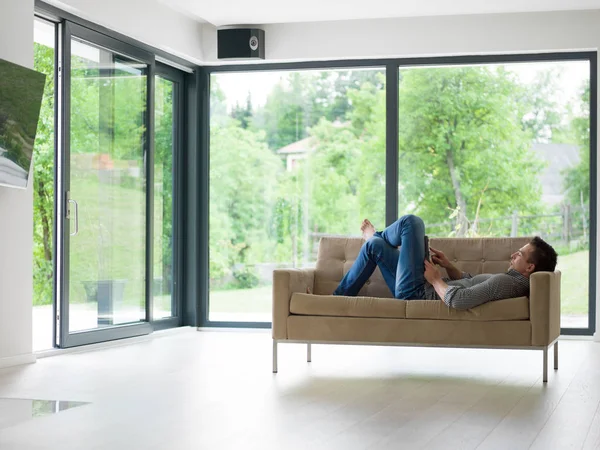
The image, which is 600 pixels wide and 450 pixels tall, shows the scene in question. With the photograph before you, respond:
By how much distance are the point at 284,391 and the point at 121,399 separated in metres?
0.82

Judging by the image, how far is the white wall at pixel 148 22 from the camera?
6213 mm

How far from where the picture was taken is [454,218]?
7508 mm

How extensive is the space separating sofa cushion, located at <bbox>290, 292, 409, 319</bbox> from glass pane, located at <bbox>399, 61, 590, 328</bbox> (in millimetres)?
2625

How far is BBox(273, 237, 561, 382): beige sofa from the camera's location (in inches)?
191

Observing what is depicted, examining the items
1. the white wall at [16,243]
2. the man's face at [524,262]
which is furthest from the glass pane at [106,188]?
the man's face at [524,262]

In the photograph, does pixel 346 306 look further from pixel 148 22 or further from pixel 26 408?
pixel 148 22

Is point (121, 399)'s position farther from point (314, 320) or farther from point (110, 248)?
point (110, 248)

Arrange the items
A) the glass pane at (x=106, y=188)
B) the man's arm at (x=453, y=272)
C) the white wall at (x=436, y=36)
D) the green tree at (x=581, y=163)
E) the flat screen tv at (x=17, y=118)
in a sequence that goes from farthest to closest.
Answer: the green tree at (x=581, y=163) → the white wall at (x=436, y=36) → the glass pane at (x=106, y=188) → the man's arm at (x=453, y=272) → the flat screen tv at (x=17, y=118)

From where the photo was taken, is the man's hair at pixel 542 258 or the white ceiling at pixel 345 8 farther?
the white ceiling at pixel 345 8

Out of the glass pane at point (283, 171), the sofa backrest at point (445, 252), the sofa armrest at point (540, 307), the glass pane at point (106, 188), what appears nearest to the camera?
the sofa armrest at point (540, 307)

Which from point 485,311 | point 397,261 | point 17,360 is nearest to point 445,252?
point 397,261

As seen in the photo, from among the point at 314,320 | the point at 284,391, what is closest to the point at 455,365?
the point at 314,320

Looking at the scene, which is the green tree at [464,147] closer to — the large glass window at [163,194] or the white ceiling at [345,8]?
the white ceiling at [345,8]

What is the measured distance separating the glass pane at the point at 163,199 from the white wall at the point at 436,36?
1.01 m
